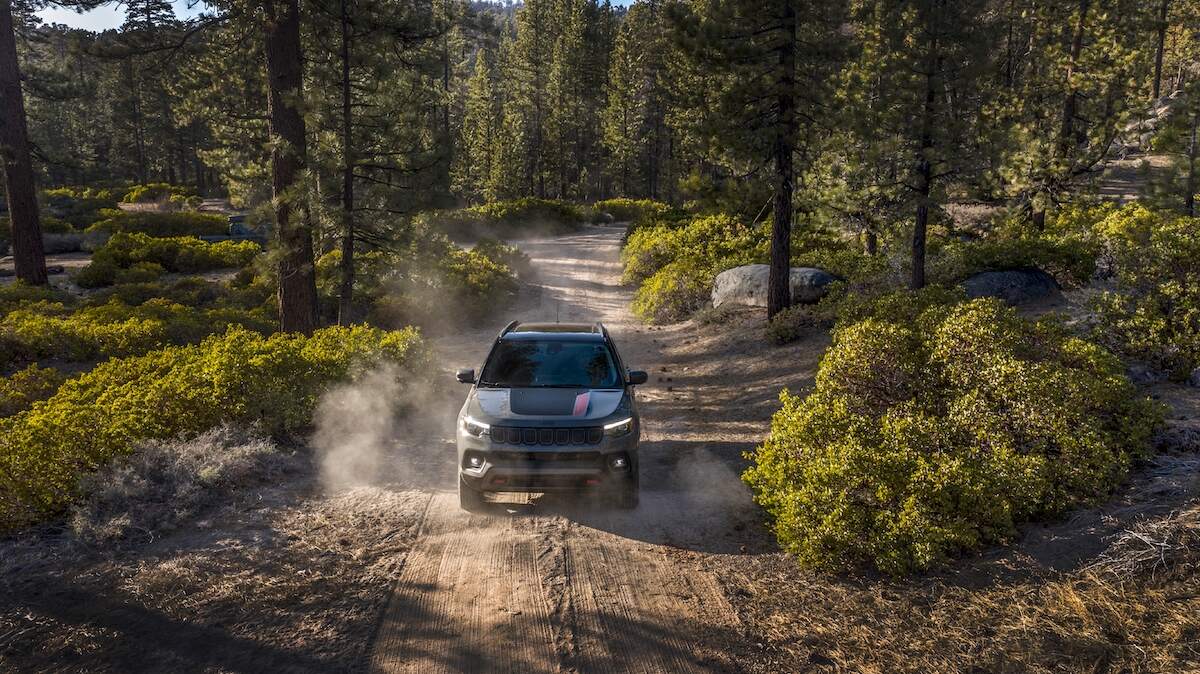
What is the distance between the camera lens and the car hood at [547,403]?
22.1 feet

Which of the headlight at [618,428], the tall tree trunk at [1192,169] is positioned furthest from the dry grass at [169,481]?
the tall tree trunk at [1192,169]

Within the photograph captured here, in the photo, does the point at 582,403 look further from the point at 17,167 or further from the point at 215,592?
the point at 17,167

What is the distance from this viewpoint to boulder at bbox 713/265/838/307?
15.9m

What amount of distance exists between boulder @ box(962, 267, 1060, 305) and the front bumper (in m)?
10.4

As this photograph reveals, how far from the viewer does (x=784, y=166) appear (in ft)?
47.6

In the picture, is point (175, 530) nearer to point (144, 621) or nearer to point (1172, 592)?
point (144, 621)

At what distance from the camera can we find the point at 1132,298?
902 centimetres

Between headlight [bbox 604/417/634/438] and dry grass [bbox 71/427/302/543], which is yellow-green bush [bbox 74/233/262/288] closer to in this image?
dry grass [bbox 71/427/302/543]

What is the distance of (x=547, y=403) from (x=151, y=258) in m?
22.1

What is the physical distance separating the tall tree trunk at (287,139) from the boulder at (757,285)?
10.4 m

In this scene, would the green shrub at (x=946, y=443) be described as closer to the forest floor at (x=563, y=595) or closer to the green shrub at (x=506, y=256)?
the forest floor at (x=563, y=595)

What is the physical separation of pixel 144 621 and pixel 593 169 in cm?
6613

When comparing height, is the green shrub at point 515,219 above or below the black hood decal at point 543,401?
above

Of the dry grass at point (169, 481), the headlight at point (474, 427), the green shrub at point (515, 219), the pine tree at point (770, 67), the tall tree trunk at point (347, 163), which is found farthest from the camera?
the green shrub at point (515, 219)
